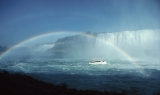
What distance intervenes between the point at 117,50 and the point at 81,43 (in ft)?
181

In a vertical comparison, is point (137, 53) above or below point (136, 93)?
above

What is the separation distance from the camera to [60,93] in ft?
33.3

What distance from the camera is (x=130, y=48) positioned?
343 ft

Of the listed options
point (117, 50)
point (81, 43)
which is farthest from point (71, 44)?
point (117, 50)

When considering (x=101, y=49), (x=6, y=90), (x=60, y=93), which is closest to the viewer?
(x=6, y=90)

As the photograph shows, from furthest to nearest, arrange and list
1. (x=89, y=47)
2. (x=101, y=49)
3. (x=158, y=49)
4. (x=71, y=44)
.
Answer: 1. (x=71, y=44)
2. (x=89, y=47)
3. (x=101, y=49)
4. (x=158, y=49)

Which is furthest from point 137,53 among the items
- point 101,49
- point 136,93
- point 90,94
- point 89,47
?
point 90,94

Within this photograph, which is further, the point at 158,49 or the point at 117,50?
the point at 117,50

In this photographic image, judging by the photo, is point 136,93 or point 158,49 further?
point 158,49

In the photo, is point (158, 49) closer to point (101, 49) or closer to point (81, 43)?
point (101, 49)

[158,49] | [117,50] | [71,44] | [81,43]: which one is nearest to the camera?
[158,49]

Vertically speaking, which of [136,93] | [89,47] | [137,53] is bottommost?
[136,93]

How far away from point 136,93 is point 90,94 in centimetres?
779

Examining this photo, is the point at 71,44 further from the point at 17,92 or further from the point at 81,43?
the point at 17,92
